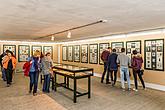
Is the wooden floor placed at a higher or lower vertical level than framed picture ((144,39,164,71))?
lower

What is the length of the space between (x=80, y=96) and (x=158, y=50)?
11.5ft

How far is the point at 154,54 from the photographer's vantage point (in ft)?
20.3

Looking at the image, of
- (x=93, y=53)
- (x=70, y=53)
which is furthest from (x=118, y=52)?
(x=70, y=53)

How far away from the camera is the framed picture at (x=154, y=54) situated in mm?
5961

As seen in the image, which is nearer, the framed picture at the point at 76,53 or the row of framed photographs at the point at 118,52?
the row of framed photographs at the point at 118,52

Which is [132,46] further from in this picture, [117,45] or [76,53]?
[76,53]

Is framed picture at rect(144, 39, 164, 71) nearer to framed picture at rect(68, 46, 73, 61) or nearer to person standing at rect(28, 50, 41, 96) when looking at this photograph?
person standing at rect(28, 50, 41, 96)

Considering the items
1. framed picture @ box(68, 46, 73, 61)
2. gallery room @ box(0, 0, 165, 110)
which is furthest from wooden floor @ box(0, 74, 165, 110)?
framed picture @ box(68, 46, 73, 61)

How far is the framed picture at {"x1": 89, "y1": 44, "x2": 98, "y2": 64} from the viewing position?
30.1 ft

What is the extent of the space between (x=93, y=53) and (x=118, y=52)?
2.13 m

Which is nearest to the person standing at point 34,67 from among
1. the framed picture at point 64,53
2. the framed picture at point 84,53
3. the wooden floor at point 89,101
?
the wooden floor at point 89,101

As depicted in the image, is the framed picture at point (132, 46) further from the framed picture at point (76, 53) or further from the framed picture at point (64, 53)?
the framed picture at point (64, 53)

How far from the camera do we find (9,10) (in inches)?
124

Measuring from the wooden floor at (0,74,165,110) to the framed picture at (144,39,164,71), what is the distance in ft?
3.32
